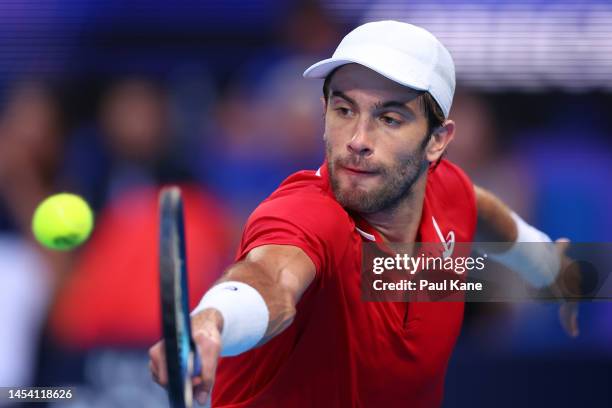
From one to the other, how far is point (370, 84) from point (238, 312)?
1007 mm

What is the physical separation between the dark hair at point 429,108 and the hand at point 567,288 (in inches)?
50.6

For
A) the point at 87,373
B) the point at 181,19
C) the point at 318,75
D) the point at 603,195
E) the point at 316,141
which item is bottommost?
the point at 87,373

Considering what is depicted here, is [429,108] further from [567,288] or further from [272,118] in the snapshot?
[272,118]

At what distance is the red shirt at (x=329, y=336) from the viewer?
2717 mm

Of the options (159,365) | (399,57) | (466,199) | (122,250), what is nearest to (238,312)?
(159,365)

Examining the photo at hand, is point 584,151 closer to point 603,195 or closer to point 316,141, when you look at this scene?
point 603,195

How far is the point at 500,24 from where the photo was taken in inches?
227

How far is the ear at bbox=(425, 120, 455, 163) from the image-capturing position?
320 cm

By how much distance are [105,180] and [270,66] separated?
1.17m

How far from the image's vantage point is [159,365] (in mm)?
1908

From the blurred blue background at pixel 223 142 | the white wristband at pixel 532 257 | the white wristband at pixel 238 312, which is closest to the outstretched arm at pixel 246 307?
the white wristband at pixel 238 312

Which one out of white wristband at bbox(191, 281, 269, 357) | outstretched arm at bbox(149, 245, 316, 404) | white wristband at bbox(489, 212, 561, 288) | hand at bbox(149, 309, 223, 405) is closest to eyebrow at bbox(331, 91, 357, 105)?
outstretched arm at bbox(149, 245, 316, 404)

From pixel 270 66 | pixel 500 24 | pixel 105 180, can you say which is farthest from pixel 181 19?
pixel 500 24

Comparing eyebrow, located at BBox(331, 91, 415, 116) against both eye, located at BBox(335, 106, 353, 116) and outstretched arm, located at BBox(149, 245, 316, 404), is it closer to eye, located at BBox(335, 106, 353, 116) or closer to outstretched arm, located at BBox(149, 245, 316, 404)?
eye, located at BBox(335, 106, 353, 116)
